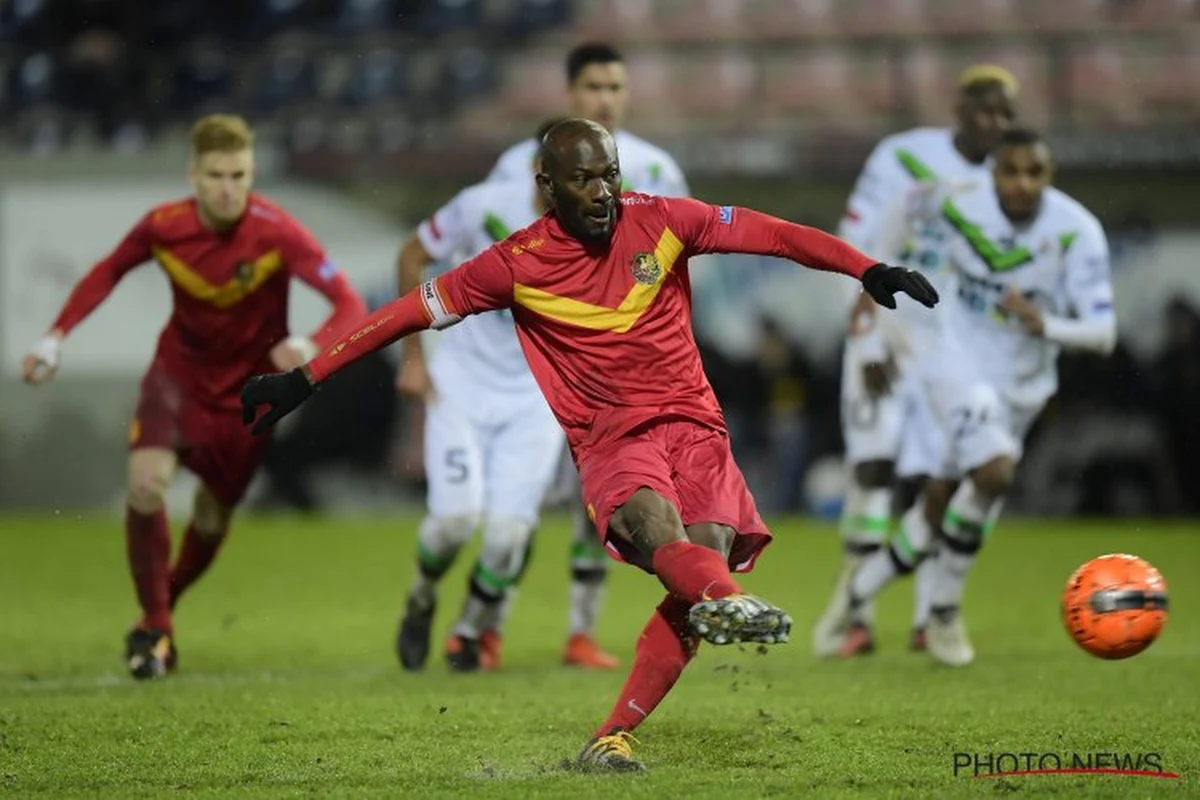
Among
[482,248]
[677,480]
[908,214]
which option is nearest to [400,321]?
[677,480]

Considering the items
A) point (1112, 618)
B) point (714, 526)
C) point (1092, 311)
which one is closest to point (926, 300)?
point (714, 526)

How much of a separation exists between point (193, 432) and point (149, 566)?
0.65 metres

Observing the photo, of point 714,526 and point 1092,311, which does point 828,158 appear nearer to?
point 1092,311

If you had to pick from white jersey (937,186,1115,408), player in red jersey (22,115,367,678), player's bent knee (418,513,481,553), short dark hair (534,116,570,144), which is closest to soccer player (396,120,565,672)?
player's bent knee (418,513,481,553)

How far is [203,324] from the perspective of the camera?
9.22m

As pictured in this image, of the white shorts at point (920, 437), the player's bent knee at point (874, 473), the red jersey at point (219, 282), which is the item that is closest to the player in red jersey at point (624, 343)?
the red jersey at point (219, 282)

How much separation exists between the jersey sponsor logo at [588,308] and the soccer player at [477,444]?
2.96 meters

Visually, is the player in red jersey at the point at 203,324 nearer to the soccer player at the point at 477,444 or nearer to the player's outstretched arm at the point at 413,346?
the player's outstretched arm at the point at 413,346

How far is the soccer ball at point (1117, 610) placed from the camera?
6.96 metres

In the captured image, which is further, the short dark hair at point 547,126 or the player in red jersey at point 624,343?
the short dark hair at point 547,126

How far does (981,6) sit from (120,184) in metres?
8.66

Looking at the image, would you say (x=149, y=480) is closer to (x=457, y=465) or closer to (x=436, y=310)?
(x=457, y=465)

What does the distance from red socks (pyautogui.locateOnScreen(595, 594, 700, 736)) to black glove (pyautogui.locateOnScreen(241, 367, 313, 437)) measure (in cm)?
124

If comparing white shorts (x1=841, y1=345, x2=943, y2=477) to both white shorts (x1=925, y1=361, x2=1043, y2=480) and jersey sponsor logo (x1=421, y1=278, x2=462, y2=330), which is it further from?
jersey sponsor logo (x1=421, y1=278, x2=462, y2=330)
